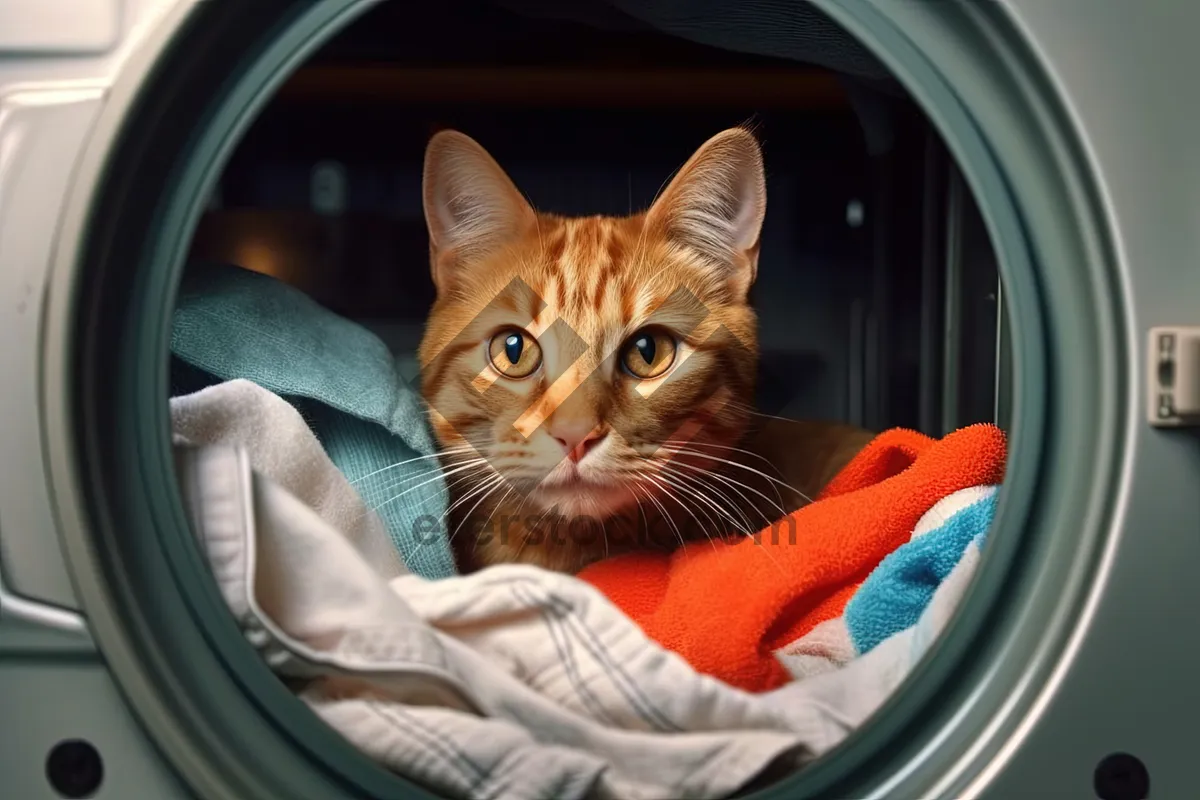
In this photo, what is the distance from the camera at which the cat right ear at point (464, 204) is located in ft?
3.43

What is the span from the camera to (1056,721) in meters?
0.70

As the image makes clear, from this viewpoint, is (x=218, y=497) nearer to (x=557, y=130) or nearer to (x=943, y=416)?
(x=557, y=130)

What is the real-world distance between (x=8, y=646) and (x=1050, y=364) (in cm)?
79

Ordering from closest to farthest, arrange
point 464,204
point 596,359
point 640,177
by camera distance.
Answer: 1. point 596,359
2. point 464,204
3. point 640,177

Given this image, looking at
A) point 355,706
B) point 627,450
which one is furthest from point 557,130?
point 355,706

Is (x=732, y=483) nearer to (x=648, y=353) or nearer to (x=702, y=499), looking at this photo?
(x=702, y=499)

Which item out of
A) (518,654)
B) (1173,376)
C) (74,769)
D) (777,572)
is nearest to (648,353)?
(777,572)

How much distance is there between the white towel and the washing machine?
3 centimetres

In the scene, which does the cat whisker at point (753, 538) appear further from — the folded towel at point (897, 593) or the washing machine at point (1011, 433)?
the washing machine at point (1011, 433)

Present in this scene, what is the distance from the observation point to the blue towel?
874 millimetres

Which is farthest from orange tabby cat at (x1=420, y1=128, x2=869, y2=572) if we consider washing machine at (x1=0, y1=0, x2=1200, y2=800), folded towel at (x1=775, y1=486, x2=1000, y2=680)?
washing machine at (x1=0, y1=0, x2=1200, y2=800)

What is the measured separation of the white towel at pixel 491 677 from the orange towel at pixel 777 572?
9 cm

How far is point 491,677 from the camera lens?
75 centimetres

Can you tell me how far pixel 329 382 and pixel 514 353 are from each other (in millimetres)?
200
